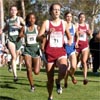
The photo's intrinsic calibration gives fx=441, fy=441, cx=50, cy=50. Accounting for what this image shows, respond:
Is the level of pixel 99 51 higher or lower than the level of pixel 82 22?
lower

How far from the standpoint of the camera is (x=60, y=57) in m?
8.88

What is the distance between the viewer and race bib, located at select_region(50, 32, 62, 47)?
8.84 meters

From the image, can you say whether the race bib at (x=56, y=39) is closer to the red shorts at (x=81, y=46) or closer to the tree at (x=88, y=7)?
the red shorts at (x=81, y=46)

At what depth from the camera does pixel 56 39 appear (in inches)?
347

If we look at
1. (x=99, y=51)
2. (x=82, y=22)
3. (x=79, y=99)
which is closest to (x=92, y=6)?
(x=99, y=51)

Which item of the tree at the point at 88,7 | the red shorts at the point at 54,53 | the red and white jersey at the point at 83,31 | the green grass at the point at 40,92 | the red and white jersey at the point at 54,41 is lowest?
the tree at the point at 88,7

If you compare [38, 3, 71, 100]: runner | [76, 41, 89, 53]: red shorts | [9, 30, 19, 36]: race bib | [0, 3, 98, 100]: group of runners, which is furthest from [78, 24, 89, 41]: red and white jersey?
[38, 3, 71, 100]: runner

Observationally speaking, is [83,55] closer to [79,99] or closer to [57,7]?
[79,99]

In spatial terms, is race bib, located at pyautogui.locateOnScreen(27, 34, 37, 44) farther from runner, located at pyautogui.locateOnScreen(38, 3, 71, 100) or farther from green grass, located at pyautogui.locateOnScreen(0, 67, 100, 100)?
runner, located at pyautogui.locateOnScreen(38, 3, 71, 100)

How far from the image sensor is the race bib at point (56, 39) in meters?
8.84

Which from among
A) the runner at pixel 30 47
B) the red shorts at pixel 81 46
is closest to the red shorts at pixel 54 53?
the runner at pixel 30 47

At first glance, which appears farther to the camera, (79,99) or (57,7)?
(79,99)

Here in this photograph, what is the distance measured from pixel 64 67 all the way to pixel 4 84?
13.5 feet

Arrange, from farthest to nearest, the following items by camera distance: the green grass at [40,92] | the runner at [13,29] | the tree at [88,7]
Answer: the tree at [88,7], the runner at [13,29], the green grass at [40,92]
